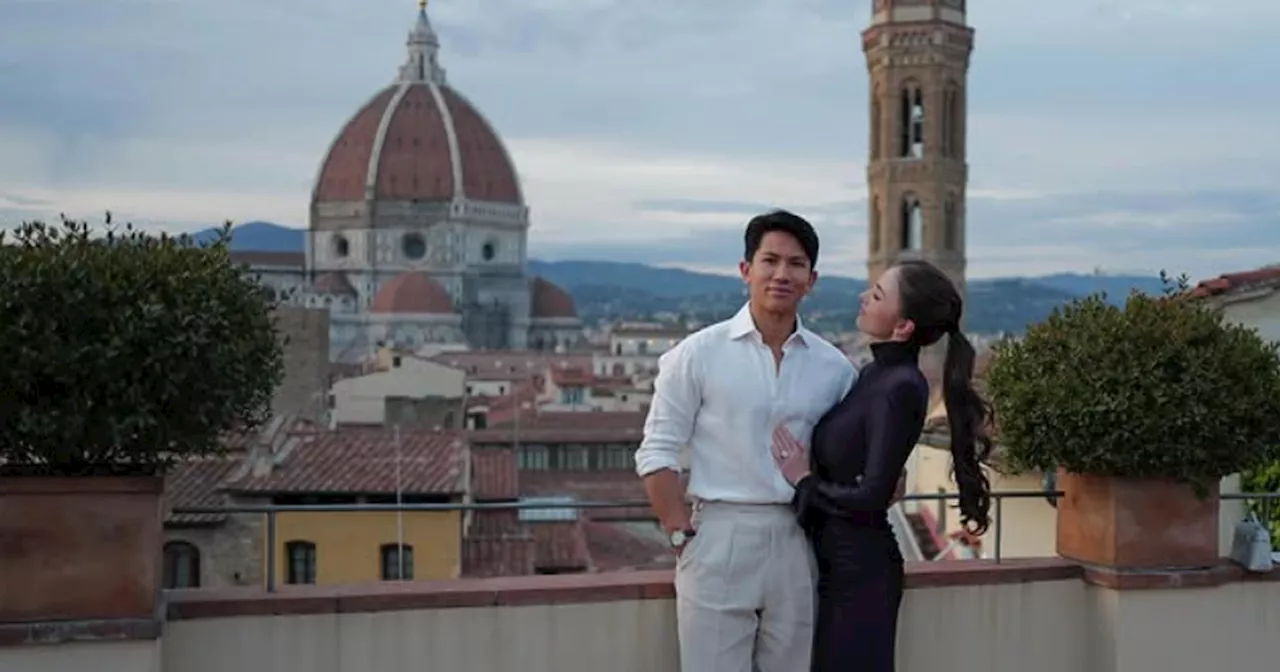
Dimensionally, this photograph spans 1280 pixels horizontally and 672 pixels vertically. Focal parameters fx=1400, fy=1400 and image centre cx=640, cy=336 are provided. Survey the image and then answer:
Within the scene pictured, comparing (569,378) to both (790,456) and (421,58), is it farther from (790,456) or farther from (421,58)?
(421,58)

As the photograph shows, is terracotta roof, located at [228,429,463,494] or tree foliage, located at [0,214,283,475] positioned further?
terracotta roof, located at [228,429,463,494]

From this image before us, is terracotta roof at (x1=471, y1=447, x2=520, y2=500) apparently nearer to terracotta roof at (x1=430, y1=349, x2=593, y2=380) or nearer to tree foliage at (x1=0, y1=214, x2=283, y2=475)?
tree foliage at (x1=0, y1=214, x2=283, y2=475)

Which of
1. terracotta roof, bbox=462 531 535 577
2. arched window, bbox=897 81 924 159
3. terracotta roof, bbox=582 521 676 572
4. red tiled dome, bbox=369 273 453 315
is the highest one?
arched window, bbox=897 81 924 159

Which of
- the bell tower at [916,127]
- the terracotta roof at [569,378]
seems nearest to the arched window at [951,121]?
the bell tower at [916,127]

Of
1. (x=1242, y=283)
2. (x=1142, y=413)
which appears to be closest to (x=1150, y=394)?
(x=1142, y=413)

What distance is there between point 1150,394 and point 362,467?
1736cm

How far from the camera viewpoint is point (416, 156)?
138 metres

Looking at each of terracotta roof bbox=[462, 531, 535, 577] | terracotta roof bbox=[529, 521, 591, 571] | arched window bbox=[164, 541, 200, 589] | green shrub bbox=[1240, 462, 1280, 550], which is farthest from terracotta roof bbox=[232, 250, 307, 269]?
green shrub bbox=[1240, 462, 1280, 550]

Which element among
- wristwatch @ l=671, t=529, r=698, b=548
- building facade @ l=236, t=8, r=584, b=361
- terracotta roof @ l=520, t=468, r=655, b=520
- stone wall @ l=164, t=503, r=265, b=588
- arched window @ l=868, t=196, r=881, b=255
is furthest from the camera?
building facade @ l=236, t=8, r=584, b=361

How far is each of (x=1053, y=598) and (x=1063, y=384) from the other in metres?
0.75

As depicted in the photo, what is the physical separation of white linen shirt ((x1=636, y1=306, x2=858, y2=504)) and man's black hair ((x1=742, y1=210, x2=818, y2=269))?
0.20 meters

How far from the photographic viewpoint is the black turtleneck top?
3297 mm

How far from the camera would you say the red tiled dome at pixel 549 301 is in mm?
139250

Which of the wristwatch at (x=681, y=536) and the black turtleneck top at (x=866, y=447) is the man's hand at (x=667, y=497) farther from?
the black turtleneck top at (x=866, y=447)
